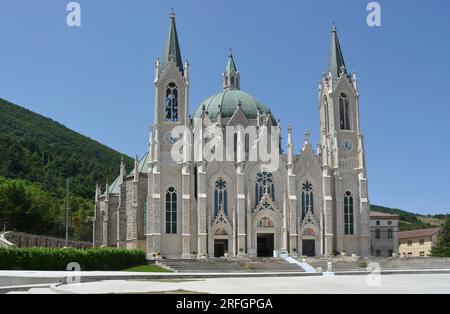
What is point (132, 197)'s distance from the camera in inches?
2640

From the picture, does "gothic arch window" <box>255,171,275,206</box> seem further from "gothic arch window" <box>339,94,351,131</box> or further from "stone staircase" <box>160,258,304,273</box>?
"gothic arch window" <box>339,94,351,131</box>

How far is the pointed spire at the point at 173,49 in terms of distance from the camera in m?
67.1

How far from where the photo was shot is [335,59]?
70.4 metres

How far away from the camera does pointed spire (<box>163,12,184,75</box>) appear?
6706cm

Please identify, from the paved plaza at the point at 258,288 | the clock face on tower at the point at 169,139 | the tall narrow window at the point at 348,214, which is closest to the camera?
the paved plaza at the point at 258,288

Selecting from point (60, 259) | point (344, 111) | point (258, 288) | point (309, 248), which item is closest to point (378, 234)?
point (309, 248)

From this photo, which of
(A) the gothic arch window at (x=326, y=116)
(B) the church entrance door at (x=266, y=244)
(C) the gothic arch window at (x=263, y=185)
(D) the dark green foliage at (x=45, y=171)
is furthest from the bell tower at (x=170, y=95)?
(D) the dark green foliage at (x=45, y=171)

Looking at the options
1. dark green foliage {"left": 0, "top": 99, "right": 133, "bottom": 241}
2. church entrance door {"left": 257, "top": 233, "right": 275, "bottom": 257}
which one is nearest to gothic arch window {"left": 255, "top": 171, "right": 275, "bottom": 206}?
church entrance door {"left": 257, "top": 233, "right": 275, "bottom": 257}

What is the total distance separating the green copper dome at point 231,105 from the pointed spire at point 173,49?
7.65 m

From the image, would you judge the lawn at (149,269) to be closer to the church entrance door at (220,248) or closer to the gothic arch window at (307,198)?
the church entrance door at (220,248)

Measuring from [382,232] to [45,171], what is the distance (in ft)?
216

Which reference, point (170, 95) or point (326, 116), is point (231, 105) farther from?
point (326, 116)

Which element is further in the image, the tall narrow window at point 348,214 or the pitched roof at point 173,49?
the pitched roof at point 173,49
